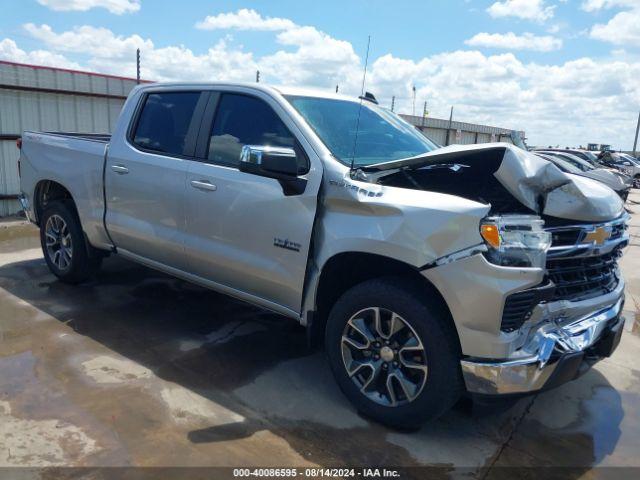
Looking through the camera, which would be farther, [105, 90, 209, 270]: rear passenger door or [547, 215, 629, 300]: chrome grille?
[105, 90, 209, 270]: rear passenger door

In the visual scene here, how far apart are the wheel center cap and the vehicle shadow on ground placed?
432mm

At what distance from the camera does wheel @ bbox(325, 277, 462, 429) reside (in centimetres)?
288

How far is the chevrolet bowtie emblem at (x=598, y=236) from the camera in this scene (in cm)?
304

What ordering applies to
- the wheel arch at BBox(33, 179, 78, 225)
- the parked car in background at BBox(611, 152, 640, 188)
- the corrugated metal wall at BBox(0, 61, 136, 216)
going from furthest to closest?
the parked car in background at BBox(611, 152, 640, 188)
the corrugated metal wall at BBox(0, 61, 136, 216)
the wheel arch at BBox(33, 179, 78, 225)

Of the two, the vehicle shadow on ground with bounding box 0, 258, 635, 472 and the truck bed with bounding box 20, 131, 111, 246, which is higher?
the truck bed with bounding box 20, 131, 111, 246

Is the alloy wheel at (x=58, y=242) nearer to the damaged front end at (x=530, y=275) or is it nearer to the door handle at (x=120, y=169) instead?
the door handle at (x=120, y=169)

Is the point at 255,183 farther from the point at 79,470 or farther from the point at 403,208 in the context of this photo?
the point at 79,470

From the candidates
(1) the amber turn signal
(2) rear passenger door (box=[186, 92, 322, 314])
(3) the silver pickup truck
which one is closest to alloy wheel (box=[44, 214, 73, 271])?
(3) the silver pickup truck

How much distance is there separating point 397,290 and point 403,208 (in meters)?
0.46

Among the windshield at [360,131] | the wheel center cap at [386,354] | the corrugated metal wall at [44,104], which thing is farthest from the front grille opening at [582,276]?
the corrugated metal wall at [44,104]

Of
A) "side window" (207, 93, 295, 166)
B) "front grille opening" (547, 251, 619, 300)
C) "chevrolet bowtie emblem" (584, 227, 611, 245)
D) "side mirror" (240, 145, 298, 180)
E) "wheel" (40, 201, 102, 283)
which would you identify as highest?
"side window" (207, 93, 295, 166)

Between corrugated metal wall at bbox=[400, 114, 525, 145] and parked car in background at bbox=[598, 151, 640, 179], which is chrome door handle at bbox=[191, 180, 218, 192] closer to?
corrugated metal wall at bbox=[400, 114, 525, 145]

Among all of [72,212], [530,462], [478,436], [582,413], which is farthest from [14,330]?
[582,413]

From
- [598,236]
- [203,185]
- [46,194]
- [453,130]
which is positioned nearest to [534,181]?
[598,236]
